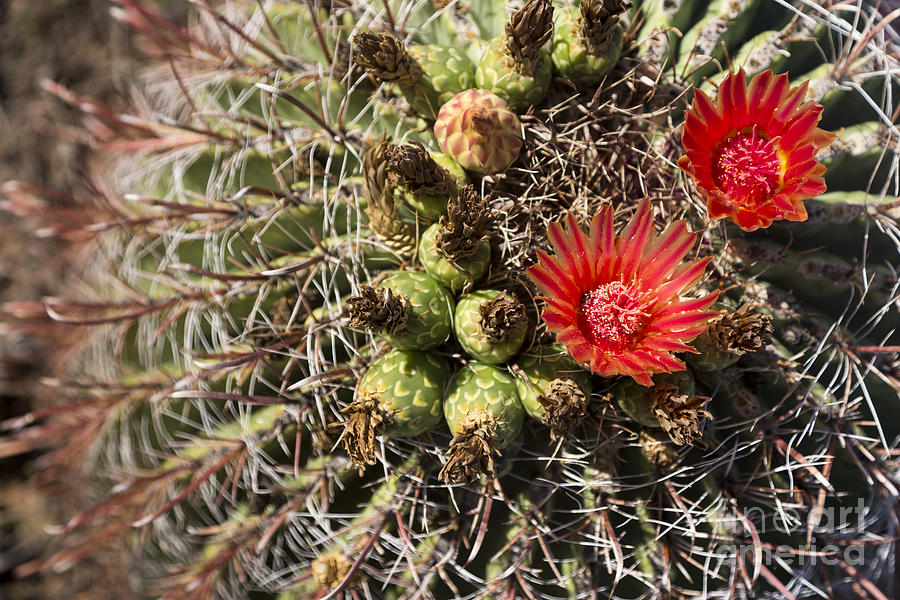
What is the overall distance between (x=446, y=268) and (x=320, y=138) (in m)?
0.53

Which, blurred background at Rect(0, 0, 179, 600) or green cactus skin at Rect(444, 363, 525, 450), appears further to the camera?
blurred background at Rect(0, 0, 179, 600)

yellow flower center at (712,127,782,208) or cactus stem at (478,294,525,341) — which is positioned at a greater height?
yellow flower center at (712,127,782,208)

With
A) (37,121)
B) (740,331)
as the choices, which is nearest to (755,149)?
(740,331)

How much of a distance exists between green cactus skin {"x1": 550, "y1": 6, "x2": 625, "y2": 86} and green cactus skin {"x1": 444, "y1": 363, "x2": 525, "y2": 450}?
741mm

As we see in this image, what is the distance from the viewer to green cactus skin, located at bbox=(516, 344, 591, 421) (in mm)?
1414

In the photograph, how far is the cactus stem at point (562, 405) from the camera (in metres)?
1.32

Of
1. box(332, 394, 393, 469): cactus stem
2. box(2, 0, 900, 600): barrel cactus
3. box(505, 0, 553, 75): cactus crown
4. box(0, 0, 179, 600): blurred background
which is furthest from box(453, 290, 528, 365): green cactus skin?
box(0, 0, 179, 600): blurred background

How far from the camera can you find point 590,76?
1528 millimetres

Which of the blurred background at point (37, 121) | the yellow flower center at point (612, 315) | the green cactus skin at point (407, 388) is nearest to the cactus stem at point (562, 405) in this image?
the yellow flower center at point (612, 315)

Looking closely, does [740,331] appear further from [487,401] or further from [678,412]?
[487,401]

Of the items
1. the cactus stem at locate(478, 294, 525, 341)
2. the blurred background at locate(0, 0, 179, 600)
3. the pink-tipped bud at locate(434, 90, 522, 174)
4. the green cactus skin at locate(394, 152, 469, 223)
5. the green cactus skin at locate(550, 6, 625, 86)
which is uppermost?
the green cactus skin at locate(550, 6, 625, 86)

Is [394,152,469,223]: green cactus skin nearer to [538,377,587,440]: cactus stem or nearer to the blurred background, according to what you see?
[538,377,587,440]: cactus stem

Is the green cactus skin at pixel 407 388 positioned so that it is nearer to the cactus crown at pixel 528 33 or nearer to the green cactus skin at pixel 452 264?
the green cactus skin at pixel 452 264

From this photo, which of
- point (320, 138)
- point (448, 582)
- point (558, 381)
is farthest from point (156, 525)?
point (558, 381)
